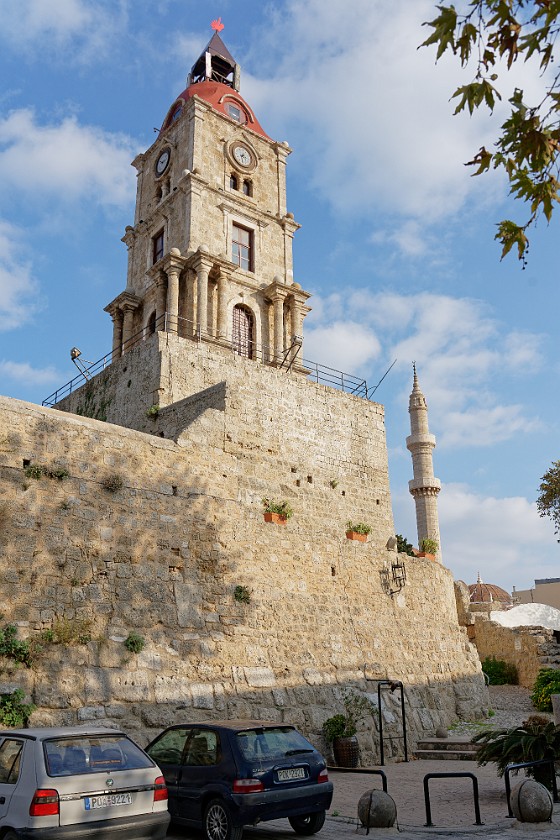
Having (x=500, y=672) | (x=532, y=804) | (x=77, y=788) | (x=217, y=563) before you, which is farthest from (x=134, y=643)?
(x=500, y=672)

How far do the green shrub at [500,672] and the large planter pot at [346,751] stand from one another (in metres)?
12.6

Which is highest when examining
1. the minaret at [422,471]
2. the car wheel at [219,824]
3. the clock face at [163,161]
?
the clock face at [163,161]

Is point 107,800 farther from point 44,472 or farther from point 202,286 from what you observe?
point 202,286

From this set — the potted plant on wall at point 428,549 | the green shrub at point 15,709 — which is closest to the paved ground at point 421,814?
the green shrub at point 15,709

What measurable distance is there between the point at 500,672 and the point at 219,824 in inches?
804

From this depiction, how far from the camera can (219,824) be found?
7.63m

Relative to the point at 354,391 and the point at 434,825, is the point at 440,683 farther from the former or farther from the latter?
the point at 434,825

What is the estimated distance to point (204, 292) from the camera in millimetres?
24000

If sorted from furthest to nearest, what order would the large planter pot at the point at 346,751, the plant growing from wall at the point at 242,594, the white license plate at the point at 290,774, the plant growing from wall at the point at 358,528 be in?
the plant growing from wall at the point at 358,528
the plant growing from wall at the point at 242,594
the large planter pot at the point at 346,751
the white license plate at the point at 290,774

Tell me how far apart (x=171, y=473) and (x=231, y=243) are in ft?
45.9

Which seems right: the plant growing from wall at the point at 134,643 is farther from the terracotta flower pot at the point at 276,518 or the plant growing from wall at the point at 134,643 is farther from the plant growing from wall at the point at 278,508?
the plant growing from wall at the point at 278,508

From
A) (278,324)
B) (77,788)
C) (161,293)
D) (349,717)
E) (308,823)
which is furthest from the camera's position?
(278,324)

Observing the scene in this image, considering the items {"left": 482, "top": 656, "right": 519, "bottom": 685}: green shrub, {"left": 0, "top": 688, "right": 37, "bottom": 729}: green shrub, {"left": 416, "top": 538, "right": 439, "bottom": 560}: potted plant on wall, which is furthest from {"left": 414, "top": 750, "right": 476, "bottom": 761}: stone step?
{"left": 482, "top": 656, "right": 519, "bottom": 685}: green shrub

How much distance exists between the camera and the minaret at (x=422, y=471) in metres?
35.6
